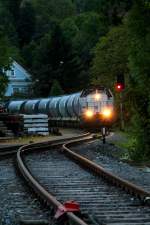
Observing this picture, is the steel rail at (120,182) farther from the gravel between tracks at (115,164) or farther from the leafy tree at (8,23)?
the leafy tree at (8,23)

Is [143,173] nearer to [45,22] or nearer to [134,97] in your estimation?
[134,97]

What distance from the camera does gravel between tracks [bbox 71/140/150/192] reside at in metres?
15.4

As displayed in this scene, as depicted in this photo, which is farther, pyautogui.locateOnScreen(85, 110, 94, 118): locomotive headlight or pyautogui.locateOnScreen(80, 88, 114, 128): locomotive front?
pyautogui.locateOnScreen(85, 110, 94, 118): locomotive headlight

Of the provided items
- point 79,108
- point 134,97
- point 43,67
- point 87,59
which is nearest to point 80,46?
point 87,59

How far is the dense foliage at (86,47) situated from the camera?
846 inches

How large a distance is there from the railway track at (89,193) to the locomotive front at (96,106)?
2591cm

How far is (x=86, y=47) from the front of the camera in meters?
131

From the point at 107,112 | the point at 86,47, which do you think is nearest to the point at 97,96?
the point at 107,112

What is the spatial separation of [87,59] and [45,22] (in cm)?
6171

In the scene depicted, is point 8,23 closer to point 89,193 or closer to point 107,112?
point 107,112

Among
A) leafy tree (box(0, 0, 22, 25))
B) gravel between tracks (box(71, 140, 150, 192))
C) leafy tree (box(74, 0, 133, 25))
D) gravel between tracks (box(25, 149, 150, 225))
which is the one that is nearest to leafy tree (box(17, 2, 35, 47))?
leafy tree (box(0, 0, 22, 25))

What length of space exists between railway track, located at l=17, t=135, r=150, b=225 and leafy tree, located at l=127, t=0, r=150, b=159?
2.87 meters

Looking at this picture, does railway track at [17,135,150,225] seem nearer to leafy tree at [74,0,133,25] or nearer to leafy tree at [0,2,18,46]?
leafy tree at [74,0,133,25]

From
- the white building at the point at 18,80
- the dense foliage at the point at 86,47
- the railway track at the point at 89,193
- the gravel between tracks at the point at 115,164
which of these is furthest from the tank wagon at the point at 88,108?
the white building at the point at 18,80
